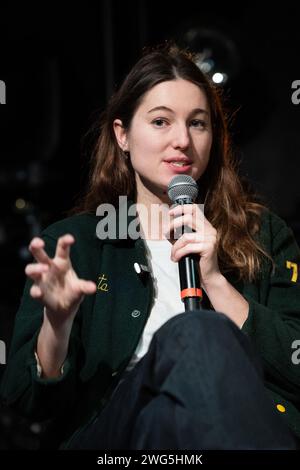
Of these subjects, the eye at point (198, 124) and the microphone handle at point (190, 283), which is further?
the eye at point (198, 124)

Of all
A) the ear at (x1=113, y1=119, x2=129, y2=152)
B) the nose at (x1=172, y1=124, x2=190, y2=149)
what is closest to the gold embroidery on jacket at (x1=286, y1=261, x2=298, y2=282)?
the nose at (x1=172, y1=124, x2=190, y2=149)

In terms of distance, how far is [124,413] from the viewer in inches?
49.3

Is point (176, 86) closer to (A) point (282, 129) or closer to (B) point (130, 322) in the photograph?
(B) point (130, 322)

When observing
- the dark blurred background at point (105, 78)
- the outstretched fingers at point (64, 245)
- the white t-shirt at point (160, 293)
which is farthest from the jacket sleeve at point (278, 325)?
the dark blurred background at point (105, 78)

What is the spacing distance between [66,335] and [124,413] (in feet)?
0.86

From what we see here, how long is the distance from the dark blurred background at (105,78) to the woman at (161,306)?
0.87m

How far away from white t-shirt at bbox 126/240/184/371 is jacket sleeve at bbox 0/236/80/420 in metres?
0.15

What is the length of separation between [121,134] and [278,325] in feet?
2.40

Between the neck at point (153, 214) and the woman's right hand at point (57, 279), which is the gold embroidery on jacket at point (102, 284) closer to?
the neck at point (153, 214)

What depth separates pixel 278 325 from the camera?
1645 millimetres

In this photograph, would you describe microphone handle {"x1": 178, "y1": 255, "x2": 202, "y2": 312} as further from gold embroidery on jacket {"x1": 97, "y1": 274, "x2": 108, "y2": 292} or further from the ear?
the ear

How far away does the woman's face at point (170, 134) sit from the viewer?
176 centimetres

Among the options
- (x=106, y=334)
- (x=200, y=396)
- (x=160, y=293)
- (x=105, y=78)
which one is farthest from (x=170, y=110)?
(x=105, y=78)

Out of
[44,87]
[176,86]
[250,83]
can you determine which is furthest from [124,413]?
[250,83]
